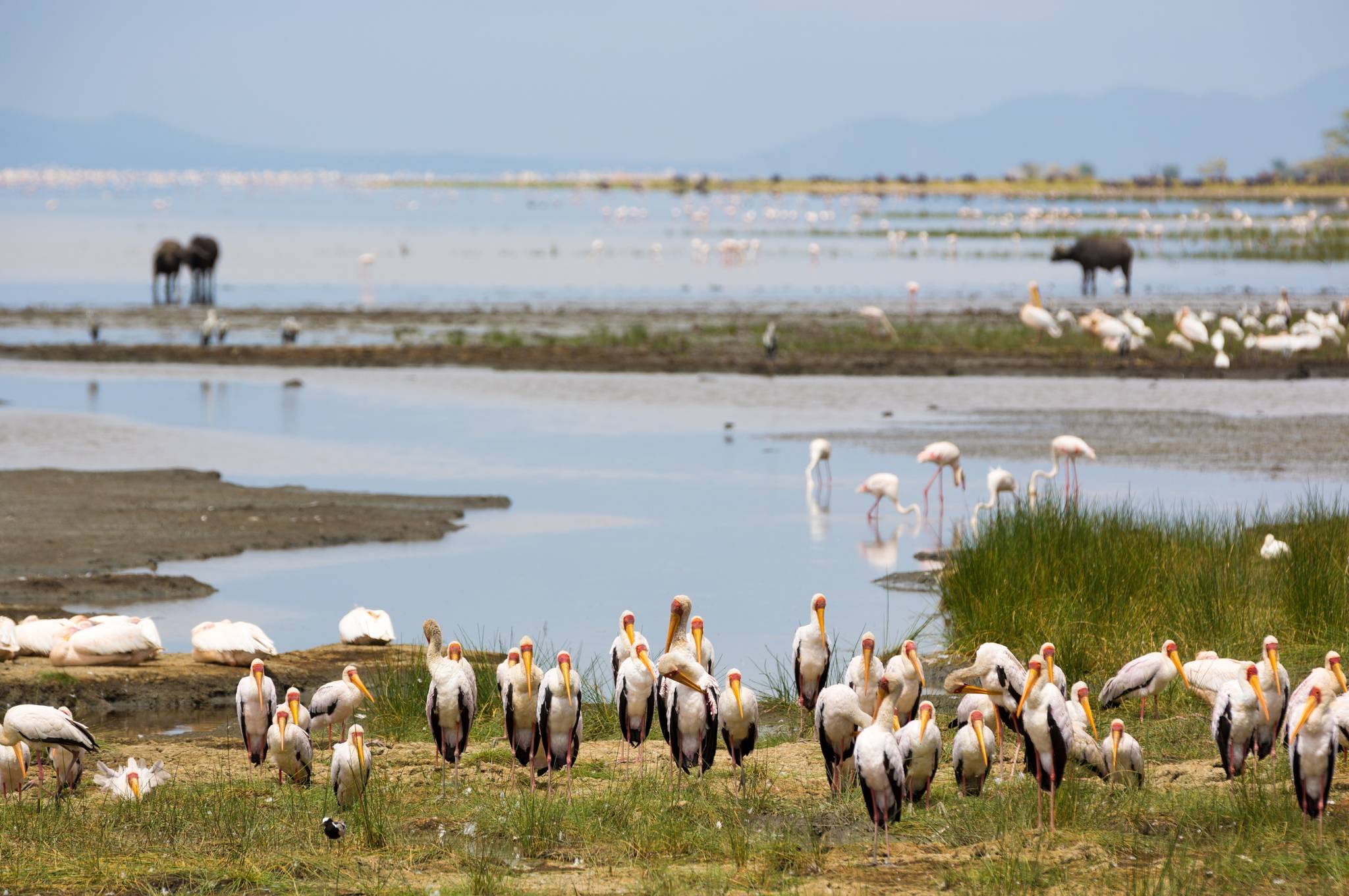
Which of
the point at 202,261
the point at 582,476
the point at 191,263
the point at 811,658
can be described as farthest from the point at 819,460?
the point at 202,261

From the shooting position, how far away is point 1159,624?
1215cm

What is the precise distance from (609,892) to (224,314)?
125ft

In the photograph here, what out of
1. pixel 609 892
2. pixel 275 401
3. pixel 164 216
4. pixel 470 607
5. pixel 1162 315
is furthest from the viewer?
pixel 164 216

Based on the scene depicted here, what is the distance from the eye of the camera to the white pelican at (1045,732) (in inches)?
308

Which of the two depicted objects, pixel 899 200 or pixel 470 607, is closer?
pixel 470 607

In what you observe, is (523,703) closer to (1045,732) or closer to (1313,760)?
(1045,732)

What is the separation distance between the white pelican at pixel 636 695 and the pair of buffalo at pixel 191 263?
40175mm

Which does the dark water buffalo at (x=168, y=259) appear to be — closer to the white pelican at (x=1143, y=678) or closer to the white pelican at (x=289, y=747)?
the white pelican at (x=289, y=747)

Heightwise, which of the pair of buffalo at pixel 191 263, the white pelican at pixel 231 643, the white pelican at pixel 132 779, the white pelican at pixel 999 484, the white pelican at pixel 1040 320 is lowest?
the white pelican at pixel 132 779

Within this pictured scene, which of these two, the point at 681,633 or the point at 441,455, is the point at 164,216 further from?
the point at 681,633

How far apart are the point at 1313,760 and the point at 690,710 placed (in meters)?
2.80

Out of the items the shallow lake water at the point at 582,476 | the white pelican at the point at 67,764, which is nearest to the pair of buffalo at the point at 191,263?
the shallow lake water at the point at 582,476

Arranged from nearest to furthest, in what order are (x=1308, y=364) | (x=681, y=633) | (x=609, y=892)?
1. (x=609, y=892)
2. (x=681, y=633)
3. (x=1308, y=364)

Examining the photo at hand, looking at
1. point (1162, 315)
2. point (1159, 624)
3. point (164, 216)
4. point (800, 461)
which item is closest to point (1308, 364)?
point (1162, 315)
